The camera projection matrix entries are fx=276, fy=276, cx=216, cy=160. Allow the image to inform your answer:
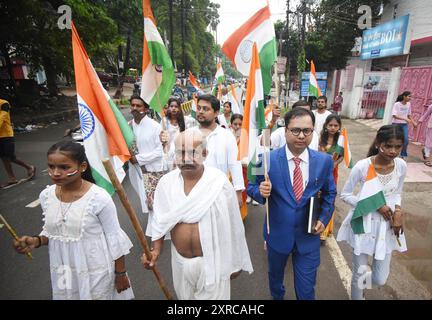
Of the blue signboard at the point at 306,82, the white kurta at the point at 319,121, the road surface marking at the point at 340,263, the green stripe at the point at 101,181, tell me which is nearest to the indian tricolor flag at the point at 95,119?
the green stripe at the point at 101,181

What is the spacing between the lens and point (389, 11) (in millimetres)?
18062

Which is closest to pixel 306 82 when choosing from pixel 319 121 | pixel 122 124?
pixel 319 121

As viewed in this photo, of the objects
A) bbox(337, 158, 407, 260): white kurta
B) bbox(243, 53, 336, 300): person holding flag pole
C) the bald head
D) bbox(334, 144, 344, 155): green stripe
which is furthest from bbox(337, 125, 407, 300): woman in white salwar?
the bald head

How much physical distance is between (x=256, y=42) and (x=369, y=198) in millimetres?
1880

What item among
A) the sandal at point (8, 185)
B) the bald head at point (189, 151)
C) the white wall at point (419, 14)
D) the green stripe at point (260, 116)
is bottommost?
the sandal at point (8, 185)

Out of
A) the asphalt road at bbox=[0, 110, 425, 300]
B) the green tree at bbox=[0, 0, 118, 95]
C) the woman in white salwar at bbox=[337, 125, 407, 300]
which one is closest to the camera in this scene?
the woman in white salwar at bbox=[337, 125, 407, 300]

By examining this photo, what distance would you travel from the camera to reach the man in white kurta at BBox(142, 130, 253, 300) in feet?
6.04

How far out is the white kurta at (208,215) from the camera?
6.02 ft

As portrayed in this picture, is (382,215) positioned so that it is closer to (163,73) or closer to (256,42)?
(256,42)

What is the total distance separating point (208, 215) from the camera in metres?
1.84

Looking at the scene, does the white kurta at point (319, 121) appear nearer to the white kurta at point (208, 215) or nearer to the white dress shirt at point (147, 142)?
the white dress shirt at point (147, 142)

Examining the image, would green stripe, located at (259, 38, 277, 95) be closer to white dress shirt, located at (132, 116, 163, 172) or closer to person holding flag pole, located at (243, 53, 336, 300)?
person holding flag pole, located at (243, 53, 336, 300)

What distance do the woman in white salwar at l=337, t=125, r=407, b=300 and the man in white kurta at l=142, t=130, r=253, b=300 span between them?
1.19 meters
